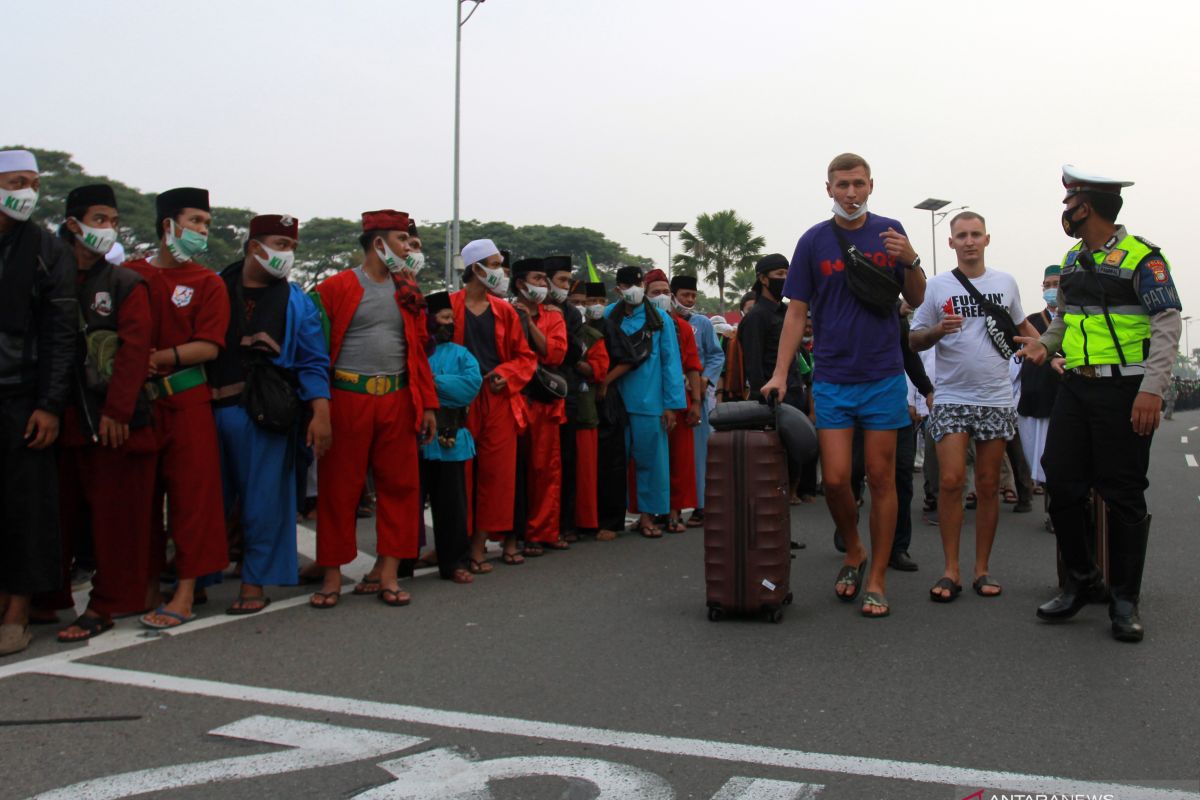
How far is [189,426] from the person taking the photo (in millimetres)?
5734

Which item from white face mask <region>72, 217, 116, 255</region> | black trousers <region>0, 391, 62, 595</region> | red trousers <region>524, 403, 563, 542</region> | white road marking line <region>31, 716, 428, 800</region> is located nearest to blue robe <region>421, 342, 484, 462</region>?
red trousers <region>524, 403, 563, 542</region>

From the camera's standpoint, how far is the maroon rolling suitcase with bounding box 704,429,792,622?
571 cm

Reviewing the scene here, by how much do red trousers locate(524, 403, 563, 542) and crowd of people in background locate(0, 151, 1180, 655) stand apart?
4 cm

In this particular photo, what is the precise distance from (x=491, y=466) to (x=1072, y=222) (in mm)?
3703

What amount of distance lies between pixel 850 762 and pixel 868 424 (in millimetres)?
2612

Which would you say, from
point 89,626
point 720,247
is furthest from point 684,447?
point 720,247

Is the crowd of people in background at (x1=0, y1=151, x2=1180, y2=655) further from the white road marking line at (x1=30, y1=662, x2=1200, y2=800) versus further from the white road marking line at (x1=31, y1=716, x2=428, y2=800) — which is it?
the white road marking line at (x1=31, y1=716, x2=428, y2=800)

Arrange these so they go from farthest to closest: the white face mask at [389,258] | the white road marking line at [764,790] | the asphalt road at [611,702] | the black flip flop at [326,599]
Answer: the white face mask at [389,258] < the black flip flop at [326,599] < the asphalt road at [611,702] < the white road marking line at [764,790]

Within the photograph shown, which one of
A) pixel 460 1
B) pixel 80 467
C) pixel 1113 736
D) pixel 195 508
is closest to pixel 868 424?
pixel 1113 736

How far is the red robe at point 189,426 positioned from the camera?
570 centimetres

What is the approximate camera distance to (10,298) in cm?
508

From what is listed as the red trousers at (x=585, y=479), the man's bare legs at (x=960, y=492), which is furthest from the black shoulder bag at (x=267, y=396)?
the man's bare legs at (x=960, y=492)

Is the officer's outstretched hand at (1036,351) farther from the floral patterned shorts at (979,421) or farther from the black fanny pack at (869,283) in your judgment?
the black fanny pack at (869,283)

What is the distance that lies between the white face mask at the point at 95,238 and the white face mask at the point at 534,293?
3.19m
